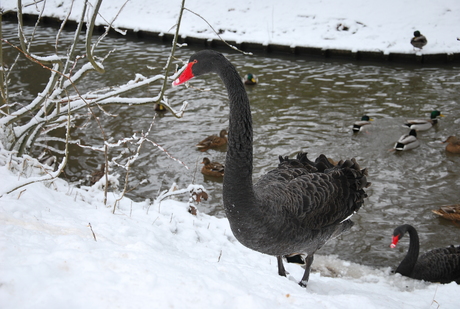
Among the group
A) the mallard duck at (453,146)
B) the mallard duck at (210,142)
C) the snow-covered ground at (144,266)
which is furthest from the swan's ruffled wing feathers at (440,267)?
the mallard duck at (210,142)

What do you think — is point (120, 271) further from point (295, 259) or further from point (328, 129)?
point (328, 129)

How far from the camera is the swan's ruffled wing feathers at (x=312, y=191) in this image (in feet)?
11.8

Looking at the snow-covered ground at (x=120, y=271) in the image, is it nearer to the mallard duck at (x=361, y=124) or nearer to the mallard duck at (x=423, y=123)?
the mallard duck at (x=361, y=124)

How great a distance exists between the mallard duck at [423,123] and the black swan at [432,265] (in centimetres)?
417

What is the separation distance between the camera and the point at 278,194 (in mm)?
3635

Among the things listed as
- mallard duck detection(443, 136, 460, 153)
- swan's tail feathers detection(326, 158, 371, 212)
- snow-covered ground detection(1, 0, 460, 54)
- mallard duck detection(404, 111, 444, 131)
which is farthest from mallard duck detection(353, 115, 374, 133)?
snow-covered ground detection(1, 0, 460, 54)

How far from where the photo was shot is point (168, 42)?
17172 mm

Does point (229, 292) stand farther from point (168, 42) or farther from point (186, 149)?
point (168, 42)

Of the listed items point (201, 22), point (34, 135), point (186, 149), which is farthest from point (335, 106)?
point (201, 22)

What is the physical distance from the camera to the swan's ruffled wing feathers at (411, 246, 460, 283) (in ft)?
16.5

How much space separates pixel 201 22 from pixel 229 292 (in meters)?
17.0

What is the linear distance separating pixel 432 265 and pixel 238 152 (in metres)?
3.46

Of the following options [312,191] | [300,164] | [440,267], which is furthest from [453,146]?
[312,191]

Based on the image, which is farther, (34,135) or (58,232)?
(34,135)
